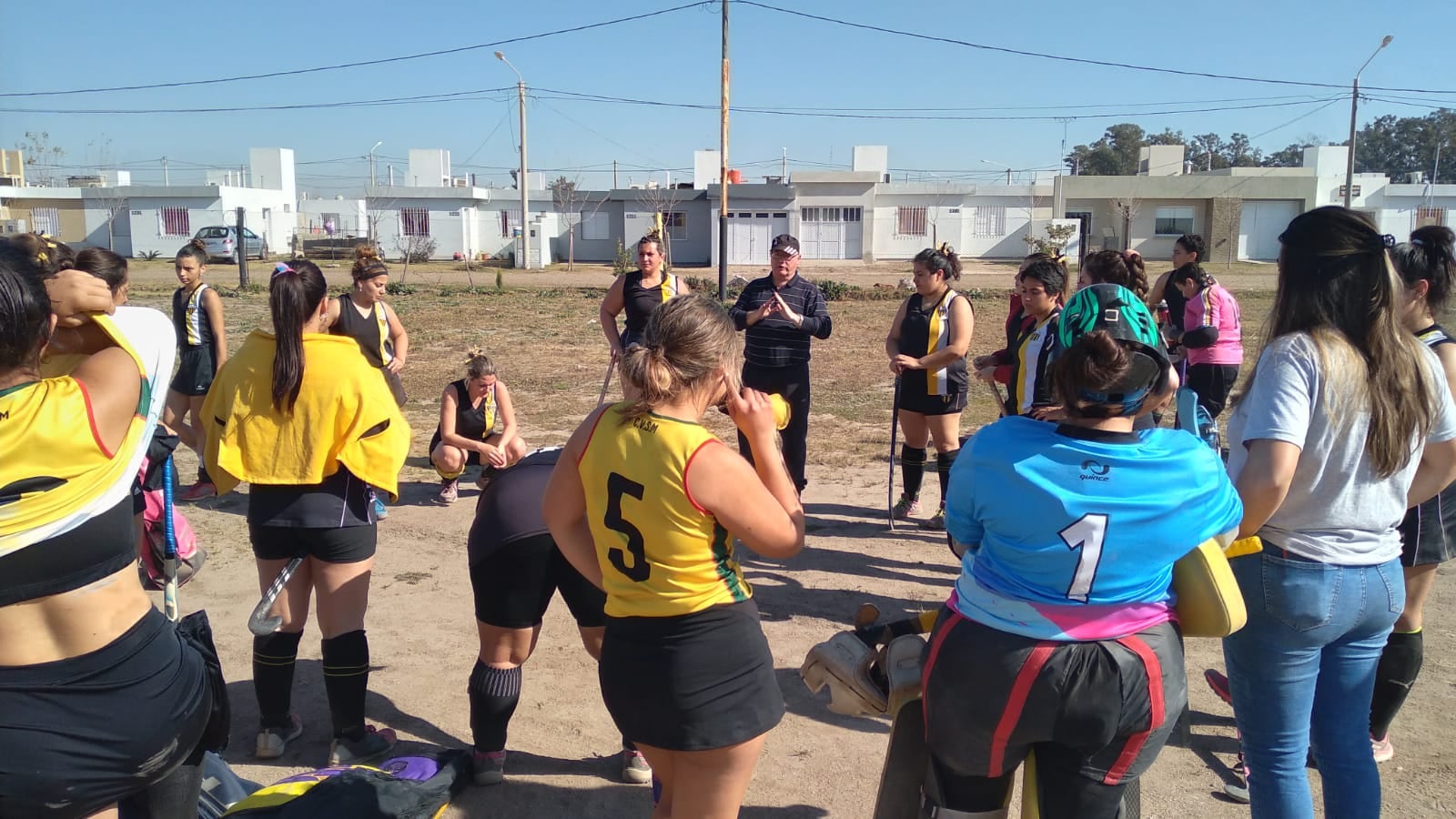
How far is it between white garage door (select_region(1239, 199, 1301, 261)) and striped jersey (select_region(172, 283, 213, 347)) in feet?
163

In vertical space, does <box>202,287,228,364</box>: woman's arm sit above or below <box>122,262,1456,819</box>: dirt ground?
above

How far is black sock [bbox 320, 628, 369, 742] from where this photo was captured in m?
3.57

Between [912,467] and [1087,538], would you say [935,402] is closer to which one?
[912,467]

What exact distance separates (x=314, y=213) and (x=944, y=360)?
54527mm

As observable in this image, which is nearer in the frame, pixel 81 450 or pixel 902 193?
pixel 81 450

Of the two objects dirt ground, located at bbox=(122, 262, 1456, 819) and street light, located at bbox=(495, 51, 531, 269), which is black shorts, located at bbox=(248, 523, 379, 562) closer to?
dirt ground, located at bbox=(122, 262, 1456, 819)

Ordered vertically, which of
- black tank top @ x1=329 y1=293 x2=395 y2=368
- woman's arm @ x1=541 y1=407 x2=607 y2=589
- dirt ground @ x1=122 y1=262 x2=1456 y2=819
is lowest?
dirt ground @ x1=122 y1=262 x2=1456 y2=819

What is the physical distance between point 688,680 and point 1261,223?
53.8 meters

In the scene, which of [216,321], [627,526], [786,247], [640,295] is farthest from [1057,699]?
[216,321]

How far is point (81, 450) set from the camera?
210cm

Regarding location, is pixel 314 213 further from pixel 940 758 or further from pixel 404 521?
pixel 940 758

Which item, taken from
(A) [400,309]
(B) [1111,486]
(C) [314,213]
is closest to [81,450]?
(B) [1111,486]

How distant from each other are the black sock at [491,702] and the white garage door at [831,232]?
40914 millimetres

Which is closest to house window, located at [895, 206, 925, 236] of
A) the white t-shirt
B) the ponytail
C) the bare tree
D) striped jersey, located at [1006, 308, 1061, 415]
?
the bare tree
